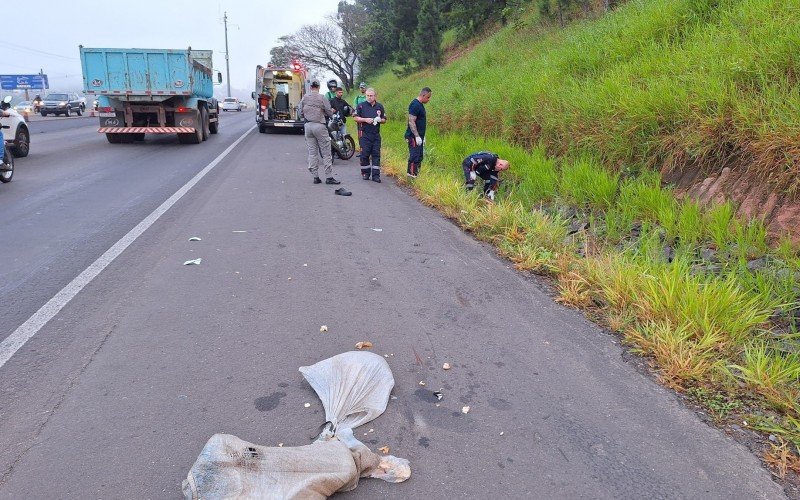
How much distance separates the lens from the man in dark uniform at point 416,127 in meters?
9.52

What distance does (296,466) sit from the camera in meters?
2.35

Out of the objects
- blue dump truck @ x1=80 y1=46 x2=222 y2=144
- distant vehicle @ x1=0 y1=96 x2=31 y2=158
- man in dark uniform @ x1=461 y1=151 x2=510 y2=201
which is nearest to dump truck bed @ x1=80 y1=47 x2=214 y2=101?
blue dump truck @ x1=80 y1=46 x2=222 y2=144

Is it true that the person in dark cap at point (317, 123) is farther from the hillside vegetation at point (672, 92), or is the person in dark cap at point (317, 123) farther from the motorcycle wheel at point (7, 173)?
the motorcycle wheel at point (7, 173)

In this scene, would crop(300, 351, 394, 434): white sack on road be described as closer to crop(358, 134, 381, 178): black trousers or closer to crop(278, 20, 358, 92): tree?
crop(358, 134, 381, 178): black trousers

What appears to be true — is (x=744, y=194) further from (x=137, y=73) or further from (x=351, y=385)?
(x=137, y=73)

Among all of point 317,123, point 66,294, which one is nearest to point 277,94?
point 317,123

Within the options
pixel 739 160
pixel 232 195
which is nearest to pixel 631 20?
pixel 739 160

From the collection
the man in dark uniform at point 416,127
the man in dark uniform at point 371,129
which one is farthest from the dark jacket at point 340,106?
the man in dark uniform at point 416,127

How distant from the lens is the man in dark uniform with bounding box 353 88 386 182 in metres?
10.2

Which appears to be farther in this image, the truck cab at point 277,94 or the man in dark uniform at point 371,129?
the truck cab at point 277,94

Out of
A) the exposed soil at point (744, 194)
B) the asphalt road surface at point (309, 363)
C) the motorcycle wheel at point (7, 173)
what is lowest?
the asphalt road surface at point (309, 363)

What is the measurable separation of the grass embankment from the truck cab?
544 inches

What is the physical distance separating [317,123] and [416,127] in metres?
1.78

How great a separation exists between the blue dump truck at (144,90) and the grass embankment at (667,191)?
8754mm
